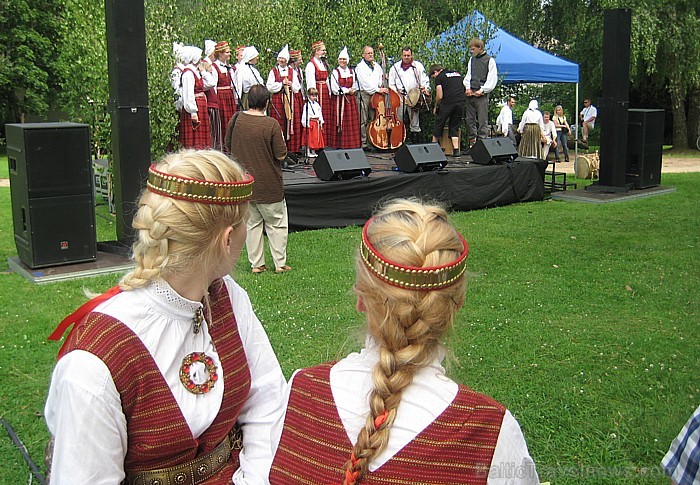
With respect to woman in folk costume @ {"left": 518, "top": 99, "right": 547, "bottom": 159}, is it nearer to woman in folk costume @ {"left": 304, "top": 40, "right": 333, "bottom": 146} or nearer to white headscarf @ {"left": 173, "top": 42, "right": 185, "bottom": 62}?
woman in folk costume @ {"left": 304, "top": 40, "right": 333, "bottom": 146}

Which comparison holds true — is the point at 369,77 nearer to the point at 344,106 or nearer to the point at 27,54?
the point at 344,106

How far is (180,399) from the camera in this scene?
1.75 metres

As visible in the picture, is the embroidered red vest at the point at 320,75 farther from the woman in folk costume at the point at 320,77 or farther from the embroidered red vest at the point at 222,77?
the embroidered red vest at the point at 222,77

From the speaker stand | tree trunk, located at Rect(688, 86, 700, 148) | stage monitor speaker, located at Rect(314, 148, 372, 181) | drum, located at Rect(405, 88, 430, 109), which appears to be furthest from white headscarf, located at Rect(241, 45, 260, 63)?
tree trunk, located at Rect(688, 86, 700, 148)

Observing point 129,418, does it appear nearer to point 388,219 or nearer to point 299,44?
point 388,219

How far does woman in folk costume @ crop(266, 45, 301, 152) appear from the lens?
38.7ft

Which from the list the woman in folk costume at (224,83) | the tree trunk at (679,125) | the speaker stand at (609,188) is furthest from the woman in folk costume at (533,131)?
the woman in folk costume at (224,83)

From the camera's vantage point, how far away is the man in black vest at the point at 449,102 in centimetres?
1218

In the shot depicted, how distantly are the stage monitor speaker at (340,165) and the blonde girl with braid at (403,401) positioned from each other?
7.50 metres

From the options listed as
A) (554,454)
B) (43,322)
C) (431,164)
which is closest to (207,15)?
(431,164)

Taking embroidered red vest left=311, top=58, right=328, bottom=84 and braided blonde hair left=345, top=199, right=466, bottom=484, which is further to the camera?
embroidered red vest left=311, top=58, right=328, bottom=84

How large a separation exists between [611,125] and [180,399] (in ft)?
33.3

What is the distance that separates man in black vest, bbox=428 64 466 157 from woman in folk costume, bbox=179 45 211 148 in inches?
151

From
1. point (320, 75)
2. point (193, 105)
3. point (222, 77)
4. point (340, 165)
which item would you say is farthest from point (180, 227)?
point (320, 75)
